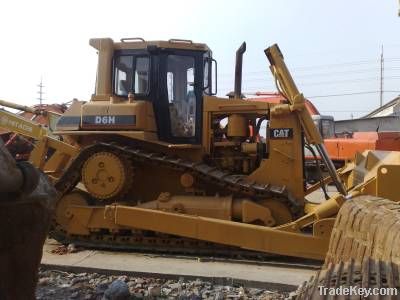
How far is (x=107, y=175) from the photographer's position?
23.6 feet

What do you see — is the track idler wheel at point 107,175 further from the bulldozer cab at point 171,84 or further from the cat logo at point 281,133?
the cat logo at point 281,133

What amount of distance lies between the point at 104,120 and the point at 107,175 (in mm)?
812

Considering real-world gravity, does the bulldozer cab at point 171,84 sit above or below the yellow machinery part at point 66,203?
above

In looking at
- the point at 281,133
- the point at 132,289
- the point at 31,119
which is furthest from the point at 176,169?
the point at 31,119

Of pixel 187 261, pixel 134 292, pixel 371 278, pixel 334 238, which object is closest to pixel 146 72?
pixel 187 261

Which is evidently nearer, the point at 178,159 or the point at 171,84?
the point at 178,159

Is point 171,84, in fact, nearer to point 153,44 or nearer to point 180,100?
point 180,100

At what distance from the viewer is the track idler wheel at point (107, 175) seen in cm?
715

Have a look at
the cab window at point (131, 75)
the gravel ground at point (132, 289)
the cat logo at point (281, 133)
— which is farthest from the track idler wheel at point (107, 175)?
the cat logo at point (281, 133)

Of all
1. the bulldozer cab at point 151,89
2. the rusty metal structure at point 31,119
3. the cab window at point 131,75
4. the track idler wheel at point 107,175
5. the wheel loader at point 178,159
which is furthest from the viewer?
the rusty metal structure at point 31,119

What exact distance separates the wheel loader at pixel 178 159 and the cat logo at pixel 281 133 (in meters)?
0.01

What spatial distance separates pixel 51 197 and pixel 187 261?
4.08 metres

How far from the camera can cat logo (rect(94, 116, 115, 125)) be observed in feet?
24.3

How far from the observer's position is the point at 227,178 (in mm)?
7000
